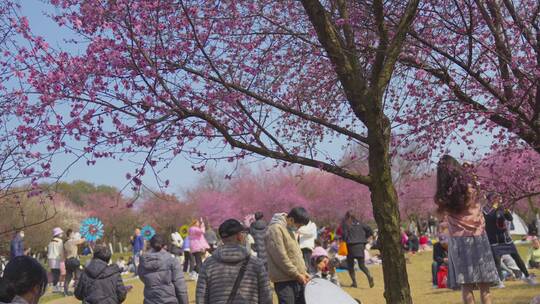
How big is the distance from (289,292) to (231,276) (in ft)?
6.27

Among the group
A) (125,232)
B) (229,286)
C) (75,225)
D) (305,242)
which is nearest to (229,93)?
(229,286)

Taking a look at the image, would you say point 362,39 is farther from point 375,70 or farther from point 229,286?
point 229,286

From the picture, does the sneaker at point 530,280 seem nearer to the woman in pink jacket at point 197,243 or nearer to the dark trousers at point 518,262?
the dark trousers at point 518,262

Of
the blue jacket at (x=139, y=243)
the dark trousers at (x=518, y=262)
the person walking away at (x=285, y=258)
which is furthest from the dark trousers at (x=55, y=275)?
the person walking away at (x=285, y=258)

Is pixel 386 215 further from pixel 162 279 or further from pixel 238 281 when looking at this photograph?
pixel 162 279

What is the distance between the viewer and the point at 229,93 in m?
5.85

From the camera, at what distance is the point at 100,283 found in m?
7.77

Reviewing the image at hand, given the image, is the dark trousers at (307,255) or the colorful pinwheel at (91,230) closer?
the dark trousers at (307,255)

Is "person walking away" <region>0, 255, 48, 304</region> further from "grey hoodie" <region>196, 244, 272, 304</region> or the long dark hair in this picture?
the long dark hair

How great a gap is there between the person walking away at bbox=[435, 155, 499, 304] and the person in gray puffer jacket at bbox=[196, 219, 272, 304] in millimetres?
1823

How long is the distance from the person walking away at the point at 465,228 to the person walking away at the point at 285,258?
5.91 feet

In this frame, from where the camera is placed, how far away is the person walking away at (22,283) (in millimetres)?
3467

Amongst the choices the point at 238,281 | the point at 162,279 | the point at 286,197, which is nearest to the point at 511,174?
the point at 238,281

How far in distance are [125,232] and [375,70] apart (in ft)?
245
